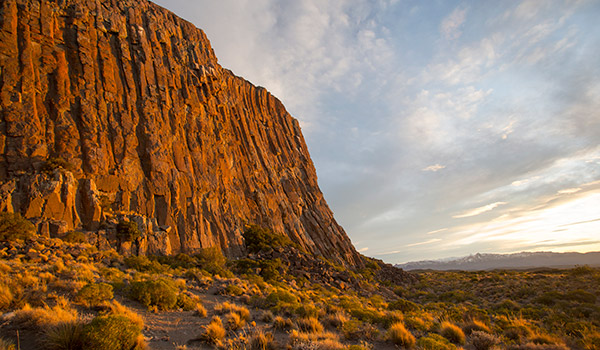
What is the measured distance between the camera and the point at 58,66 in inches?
1166

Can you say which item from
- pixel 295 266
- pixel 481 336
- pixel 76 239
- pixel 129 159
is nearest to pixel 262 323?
pixel 481 336

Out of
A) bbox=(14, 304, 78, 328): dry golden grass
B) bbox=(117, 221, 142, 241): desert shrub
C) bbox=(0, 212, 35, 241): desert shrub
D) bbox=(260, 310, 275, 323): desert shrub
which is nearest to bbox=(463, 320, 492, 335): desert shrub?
bbox=(260, 310, 275, 323): desert shrub

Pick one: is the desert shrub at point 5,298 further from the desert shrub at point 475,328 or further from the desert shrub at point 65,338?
the desert shrub at point 475,328

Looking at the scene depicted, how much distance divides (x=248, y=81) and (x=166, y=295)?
57415mm

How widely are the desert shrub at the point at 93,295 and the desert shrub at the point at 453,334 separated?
45.3 ft

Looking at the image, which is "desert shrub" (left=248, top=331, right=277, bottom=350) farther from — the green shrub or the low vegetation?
the green shrub

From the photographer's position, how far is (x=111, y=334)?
6.85 metres

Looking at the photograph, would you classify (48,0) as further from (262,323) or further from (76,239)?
(262,323)

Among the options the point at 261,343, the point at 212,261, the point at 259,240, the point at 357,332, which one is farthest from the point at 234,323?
the point at 259,240

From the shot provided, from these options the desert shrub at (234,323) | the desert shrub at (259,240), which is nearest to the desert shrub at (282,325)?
the desert shrub at (234,323)

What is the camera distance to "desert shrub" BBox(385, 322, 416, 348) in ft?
30.7

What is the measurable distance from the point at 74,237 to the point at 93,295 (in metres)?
16.2

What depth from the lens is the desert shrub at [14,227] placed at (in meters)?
19.1

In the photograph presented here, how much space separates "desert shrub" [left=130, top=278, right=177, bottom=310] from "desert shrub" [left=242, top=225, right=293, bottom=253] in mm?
22947
